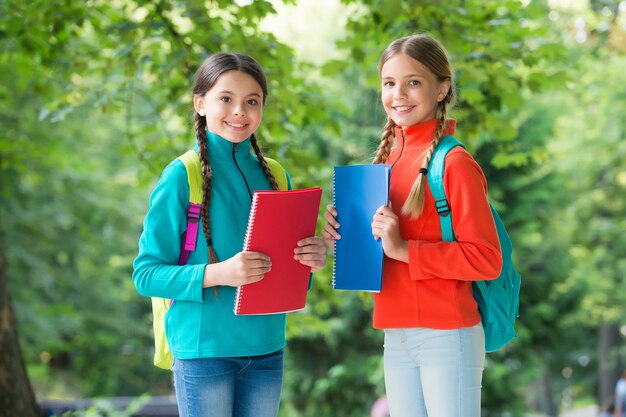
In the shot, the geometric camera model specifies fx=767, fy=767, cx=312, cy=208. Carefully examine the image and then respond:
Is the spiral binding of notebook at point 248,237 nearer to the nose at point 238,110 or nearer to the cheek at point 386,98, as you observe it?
the nose at point 238,110

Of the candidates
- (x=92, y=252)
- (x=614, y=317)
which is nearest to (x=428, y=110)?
(x=92, y=252)

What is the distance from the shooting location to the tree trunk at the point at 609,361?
58.5 ft

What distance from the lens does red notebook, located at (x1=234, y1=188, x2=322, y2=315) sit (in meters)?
2.15

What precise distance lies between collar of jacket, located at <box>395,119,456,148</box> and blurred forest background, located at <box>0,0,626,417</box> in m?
1.82

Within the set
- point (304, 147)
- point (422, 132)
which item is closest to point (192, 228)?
point (422, 132)

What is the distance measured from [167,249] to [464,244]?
0.87 m

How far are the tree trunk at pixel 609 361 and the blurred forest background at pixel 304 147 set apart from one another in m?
0.06

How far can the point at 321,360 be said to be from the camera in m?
12.8

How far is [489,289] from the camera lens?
2.34 metres

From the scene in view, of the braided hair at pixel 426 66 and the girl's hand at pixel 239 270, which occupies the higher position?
the braided hair at pixel 426 66

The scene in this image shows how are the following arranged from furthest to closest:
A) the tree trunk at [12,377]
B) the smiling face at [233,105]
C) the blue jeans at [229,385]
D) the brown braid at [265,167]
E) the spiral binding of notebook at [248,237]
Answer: the tree trunk at [12,377]
the brown braid at [265,167]
the smiling face at [233,105]
the blue jeans at [229,385]
the spiral binding of notebook at [248,237]

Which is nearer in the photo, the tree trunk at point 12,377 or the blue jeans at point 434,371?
the blue jeans at point 434,371

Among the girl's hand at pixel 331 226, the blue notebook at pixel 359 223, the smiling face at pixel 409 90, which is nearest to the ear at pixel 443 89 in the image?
the smiling face at pixel 409 90

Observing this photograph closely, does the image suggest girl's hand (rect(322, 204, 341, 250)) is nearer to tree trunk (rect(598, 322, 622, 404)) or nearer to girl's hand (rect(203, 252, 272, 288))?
girl's hand (rect(203, 252, 272, 288))
